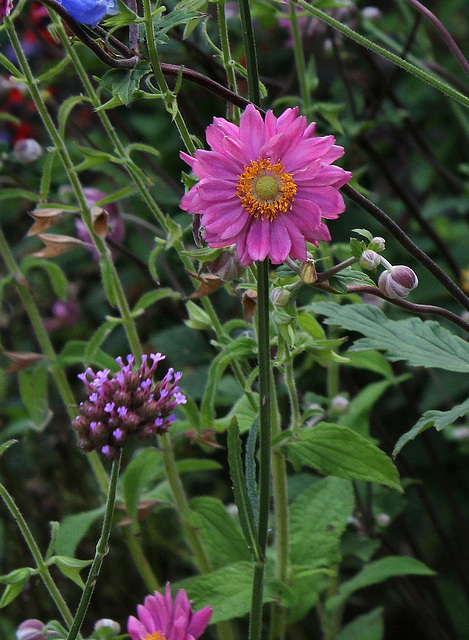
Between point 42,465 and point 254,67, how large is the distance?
1221 millimetres

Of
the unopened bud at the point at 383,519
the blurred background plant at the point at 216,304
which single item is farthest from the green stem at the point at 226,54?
the unopened bud at the point at 383,519

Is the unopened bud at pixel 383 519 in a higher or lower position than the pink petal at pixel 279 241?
lower

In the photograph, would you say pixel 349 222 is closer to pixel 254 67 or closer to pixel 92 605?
pixel 92 605

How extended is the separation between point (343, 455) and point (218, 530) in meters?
0.22

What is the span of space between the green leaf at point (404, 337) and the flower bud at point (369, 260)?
0.10m

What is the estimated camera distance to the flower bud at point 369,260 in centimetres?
58

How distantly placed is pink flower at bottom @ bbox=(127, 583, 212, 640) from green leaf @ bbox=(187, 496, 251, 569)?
0.21 metres

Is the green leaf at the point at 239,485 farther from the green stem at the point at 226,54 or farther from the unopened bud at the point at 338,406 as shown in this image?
the unopened bud at the point at 338,406

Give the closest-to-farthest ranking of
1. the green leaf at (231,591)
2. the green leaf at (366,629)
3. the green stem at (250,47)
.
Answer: the green stem at (250,47), the green leaf at (231,591), the green leaf at (366,629)

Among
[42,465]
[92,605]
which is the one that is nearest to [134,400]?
[92,605]

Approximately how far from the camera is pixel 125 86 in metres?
0.55

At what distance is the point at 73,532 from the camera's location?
98cm

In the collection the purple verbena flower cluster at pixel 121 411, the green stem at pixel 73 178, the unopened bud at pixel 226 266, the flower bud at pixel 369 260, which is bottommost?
the purple verbena flower cluster at pixel 121 411

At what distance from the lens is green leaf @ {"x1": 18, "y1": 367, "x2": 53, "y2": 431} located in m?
1.04
